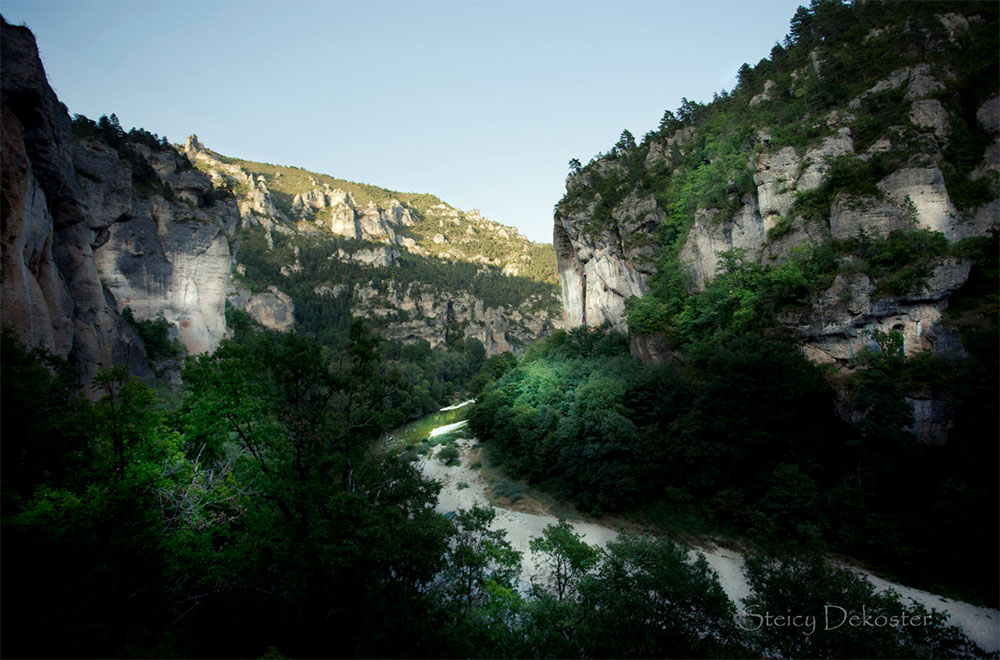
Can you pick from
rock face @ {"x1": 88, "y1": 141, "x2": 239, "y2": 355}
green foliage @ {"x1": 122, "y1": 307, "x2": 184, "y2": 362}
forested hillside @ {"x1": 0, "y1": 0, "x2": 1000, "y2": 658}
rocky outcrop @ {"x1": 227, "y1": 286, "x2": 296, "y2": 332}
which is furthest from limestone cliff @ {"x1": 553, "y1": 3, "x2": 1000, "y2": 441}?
rocky outcrop @ {"x1": 227, "y1": 286, "x2": 296, "y2": 332}

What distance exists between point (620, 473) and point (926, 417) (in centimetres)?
1155

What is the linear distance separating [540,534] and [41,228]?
2373 cm

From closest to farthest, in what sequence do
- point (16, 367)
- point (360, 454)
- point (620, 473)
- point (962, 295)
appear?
point (16, 367), point (360, 454), point (962, 295), point (620, 473)

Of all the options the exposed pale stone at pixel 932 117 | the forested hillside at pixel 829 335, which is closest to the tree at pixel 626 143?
the forested hillside at pixel 829 335

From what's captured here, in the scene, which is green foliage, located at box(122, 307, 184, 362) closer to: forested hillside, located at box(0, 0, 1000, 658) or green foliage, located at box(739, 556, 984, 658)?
forested hillside, located at box(0, 0, 1000, 658)

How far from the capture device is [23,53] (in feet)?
39.9

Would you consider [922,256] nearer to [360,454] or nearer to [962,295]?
[962,295]

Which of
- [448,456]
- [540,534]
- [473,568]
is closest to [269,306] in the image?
[448,456]

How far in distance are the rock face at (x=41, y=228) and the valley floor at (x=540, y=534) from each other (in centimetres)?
1607

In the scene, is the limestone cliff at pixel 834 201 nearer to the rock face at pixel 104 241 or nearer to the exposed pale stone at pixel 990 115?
the exposed pale stone at pixel 990 115

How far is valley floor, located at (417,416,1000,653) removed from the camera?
1149 cm

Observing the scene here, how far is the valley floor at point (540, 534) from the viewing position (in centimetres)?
1149

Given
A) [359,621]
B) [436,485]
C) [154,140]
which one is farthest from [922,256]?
[154,140]

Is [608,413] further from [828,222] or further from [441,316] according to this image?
[441,316]
